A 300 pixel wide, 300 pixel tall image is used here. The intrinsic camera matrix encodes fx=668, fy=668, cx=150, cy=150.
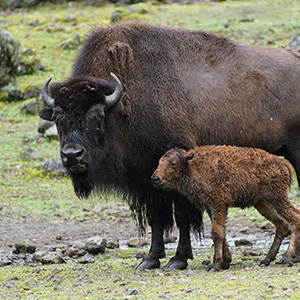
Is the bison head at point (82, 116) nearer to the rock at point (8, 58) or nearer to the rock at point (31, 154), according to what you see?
the rock at point (31, 154)

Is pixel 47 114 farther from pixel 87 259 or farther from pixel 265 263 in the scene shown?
pixel 265 263

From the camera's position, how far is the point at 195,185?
7641 millimetres

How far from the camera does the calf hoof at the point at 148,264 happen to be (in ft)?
27.1

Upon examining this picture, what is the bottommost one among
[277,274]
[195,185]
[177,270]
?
[177,270]

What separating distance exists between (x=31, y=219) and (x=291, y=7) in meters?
17.2

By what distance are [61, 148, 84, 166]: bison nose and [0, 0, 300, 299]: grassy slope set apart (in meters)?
1.33

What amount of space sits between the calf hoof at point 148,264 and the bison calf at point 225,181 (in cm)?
98

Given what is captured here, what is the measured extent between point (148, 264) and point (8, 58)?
1347cm

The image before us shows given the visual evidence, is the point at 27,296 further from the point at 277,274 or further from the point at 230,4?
the point at 230,4

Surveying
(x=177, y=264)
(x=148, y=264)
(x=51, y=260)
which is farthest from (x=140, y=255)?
(x=177, y=264)

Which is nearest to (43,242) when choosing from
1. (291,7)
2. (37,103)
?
(37,103)

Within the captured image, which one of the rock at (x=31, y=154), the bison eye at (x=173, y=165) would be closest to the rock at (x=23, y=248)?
the bison eye at (x=173, y=165)

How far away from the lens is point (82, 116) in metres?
7.75

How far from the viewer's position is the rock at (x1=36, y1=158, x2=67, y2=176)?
45.8 feet
